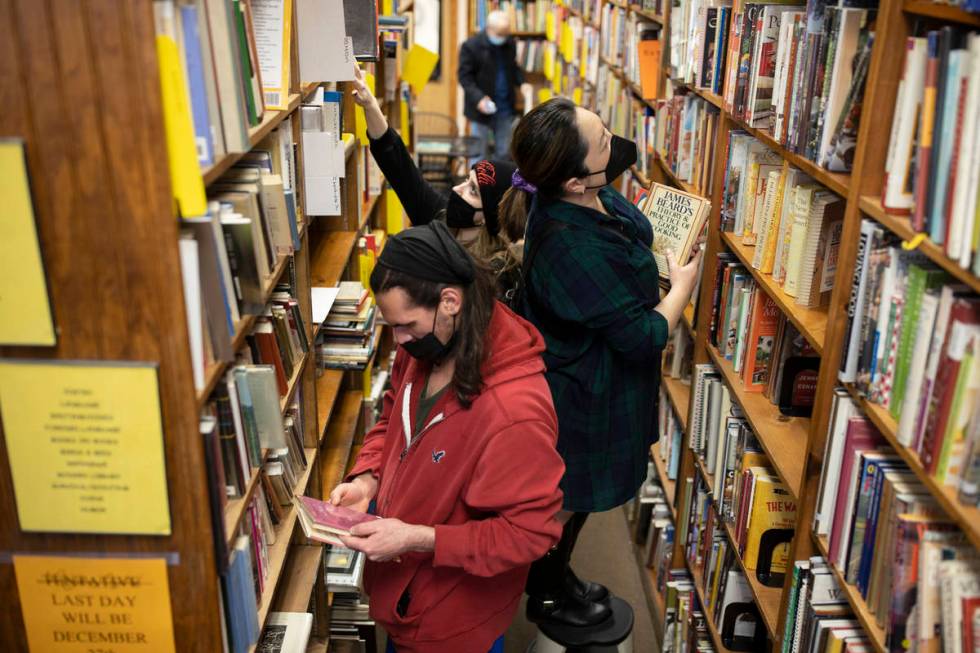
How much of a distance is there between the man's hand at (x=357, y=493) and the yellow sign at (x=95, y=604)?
22.1 inches

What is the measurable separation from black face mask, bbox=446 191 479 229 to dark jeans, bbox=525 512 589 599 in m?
0.95

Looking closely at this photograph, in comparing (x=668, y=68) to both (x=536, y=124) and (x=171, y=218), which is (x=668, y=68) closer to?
(x=536, y=124)

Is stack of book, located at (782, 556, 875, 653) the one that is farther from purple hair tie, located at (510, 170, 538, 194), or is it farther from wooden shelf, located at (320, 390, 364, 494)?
wooden shelf, located at (320, 390, 364, 494)

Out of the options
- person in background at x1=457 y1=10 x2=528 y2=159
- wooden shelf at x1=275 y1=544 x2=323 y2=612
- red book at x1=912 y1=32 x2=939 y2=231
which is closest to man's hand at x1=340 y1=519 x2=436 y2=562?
wooden shelf at x1=275 y1=544 x2=323 y2=612

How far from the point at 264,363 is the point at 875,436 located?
1268 mm

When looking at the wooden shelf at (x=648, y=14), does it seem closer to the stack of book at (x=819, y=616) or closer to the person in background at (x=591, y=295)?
the person in background at (x=591, y=295)

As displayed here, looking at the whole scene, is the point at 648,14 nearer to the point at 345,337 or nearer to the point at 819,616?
the point at 345,337

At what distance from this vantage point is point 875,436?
168 centimetres

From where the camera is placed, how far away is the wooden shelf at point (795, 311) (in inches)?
75.5

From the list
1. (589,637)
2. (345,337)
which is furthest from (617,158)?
(589,637)

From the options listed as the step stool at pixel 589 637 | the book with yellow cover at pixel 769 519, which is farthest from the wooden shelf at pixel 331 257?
the book with yellow cover at pixel 769 519

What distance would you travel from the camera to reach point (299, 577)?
2439mm

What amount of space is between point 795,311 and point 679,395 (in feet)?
4.12

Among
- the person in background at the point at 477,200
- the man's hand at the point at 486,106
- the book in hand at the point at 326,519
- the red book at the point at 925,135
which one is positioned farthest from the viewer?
the man's hand at the point at 486,106
